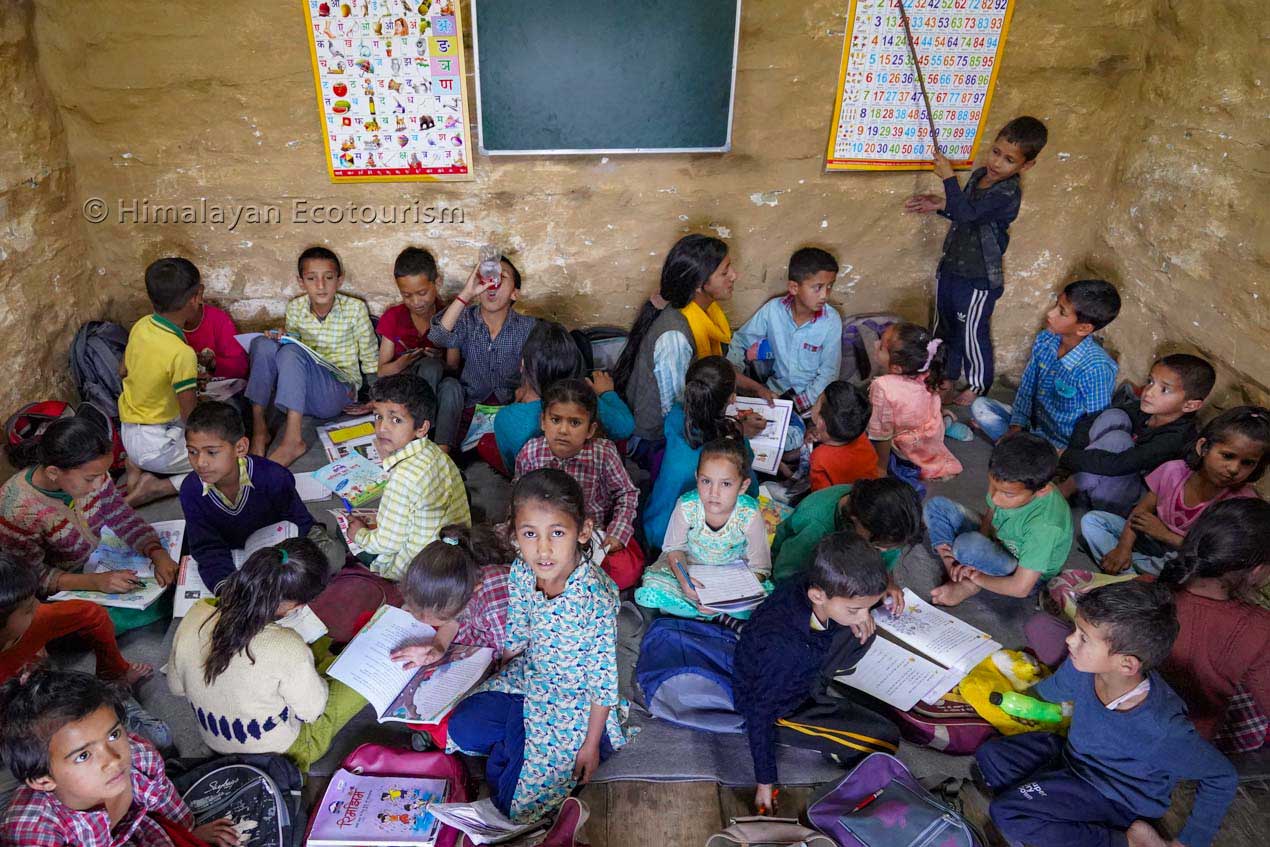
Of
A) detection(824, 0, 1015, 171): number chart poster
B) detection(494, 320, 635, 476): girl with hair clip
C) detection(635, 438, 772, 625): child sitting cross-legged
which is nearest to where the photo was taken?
detection(635, 438, 772, 625): child sitting cross-legged

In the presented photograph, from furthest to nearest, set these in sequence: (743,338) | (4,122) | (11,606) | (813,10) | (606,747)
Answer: (743,338) → (813,10) → (4,122) → (606,747) → (11,606)

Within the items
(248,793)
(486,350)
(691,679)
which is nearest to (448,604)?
(248,793)

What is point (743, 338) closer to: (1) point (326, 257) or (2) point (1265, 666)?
(1) point (326, 257)

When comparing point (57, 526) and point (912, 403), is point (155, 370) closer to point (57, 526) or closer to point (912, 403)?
point (57, 526)

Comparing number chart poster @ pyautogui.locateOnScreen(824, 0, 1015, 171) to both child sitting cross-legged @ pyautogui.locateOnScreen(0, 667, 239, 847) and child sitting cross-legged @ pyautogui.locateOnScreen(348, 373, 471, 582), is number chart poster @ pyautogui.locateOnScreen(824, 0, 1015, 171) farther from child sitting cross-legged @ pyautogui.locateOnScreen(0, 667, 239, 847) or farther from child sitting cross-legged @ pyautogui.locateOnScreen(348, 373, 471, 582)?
child sitting cross-legged @ pyautogui.locateOnScreen(0, 667, 239, 847)

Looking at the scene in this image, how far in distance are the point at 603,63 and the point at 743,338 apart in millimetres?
1403

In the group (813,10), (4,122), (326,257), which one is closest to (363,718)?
(326,257)

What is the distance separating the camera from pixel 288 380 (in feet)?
12.9

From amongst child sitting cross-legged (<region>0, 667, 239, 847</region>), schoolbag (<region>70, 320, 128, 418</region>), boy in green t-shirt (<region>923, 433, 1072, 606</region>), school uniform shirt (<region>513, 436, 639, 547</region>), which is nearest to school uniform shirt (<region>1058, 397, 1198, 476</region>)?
boy in green t-shirt (<region>923, 433, 1072, 606</region>)

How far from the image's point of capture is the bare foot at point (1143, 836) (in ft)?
7.43

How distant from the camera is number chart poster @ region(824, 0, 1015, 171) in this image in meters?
3.86

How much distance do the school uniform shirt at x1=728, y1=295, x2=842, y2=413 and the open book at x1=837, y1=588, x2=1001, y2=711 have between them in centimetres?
146

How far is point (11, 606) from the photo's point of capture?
233 centimetres

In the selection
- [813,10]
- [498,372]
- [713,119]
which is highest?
[813,10]
